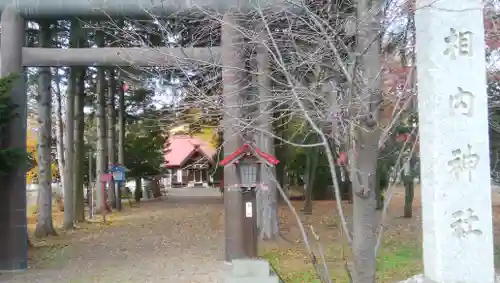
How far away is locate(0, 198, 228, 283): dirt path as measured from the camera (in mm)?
9641

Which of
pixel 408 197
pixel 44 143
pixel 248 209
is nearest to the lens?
pixel 248 209

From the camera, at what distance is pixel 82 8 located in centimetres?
1053

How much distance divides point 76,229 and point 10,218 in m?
6.95

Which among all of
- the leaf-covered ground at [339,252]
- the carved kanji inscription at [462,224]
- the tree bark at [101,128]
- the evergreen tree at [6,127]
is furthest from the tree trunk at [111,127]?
the carved kanji inscription at [462,224]

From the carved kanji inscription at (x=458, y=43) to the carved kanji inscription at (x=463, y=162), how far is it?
82 cm

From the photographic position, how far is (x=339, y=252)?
1182 cm

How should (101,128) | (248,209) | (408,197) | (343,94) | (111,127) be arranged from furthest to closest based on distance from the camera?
(111,127) → (101,128) → (408,197) → (248,209) → (343,94)

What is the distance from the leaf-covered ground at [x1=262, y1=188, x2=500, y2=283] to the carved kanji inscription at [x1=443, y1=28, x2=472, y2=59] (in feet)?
17.0

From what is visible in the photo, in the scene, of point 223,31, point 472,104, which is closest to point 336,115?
point 472,104

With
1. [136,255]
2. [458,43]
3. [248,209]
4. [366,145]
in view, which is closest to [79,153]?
[136,255]

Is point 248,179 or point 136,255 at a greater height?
point 248,179

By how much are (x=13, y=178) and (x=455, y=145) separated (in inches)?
344

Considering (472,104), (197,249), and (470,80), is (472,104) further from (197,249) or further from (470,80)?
(197,249)

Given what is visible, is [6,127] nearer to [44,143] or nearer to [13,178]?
[13,178]
